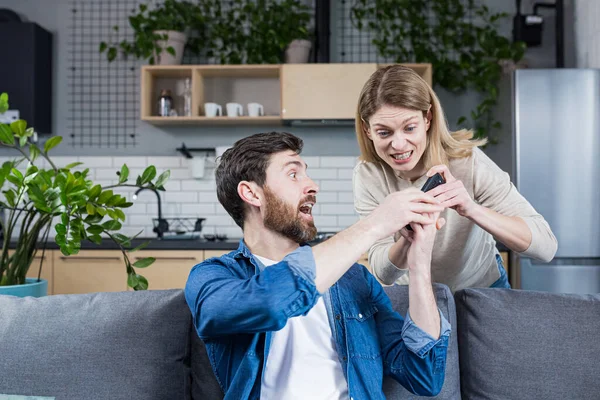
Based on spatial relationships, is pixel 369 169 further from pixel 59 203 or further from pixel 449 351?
pixel 59 203

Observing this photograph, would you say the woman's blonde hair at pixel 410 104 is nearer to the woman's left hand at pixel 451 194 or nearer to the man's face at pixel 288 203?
the woman's left hand at pixel 451 194

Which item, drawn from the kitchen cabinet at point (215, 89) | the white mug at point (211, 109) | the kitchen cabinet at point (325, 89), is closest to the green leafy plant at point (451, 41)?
the kitchen cabinet at point (325, 89)

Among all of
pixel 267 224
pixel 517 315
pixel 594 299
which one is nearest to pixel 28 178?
pixel 267 224

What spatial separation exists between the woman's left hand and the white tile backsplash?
2868 mm

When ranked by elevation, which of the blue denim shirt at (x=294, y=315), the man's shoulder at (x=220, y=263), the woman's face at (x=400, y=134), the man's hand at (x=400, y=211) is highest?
the woman's face at (x=400, y=134)

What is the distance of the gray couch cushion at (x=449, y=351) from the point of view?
1.57 meters

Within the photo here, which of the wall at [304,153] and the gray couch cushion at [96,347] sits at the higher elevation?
the wall at [304,153]

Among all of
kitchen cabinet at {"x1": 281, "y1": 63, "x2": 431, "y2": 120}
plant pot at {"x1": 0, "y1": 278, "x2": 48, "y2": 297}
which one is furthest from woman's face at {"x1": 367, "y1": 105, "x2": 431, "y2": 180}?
kitchen cabinet at {"x1": 281, "y1": 63, "x2": 431, "y2": 120}

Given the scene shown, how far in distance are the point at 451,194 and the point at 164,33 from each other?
10.6 ft

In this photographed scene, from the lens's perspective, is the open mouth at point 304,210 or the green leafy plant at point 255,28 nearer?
the open mouth at point 304,210

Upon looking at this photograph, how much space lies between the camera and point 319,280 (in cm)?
114

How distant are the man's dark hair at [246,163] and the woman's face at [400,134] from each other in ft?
0.90

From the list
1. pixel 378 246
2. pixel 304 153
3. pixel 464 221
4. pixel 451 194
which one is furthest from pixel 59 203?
pixel 304 153

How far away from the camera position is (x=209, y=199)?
4438 mm
